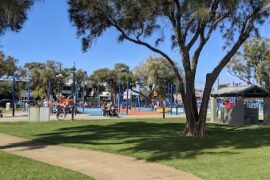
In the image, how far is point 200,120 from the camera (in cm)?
2094

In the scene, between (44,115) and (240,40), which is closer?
(240,40)

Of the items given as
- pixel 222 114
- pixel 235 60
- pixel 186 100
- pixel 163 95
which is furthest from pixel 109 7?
pixel 163 95

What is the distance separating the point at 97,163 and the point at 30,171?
222cm

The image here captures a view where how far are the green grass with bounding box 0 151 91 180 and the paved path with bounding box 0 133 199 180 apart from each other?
19.7 inches

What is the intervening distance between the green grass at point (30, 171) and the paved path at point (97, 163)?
50cm

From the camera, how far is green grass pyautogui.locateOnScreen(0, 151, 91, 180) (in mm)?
10461

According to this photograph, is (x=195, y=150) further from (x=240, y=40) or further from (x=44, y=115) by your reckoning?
(x=44, y=115)

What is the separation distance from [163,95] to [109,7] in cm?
5475

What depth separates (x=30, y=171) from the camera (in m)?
11.2

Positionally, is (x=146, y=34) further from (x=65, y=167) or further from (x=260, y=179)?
(x=260, y=179)

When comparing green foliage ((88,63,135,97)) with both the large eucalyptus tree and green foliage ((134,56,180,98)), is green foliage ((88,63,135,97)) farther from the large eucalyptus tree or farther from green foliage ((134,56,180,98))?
the large eucalyptus tree

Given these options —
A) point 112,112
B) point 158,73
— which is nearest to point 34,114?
point 112,112

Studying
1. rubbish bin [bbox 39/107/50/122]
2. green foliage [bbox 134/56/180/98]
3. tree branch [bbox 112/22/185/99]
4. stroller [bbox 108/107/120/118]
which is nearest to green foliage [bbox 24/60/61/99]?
green foliage [bbox 134/56/180/98]

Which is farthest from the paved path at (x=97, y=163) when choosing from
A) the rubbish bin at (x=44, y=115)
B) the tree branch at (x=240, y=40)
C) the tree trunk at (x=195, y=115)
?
the rubbish bin at (x=44, y=115)
